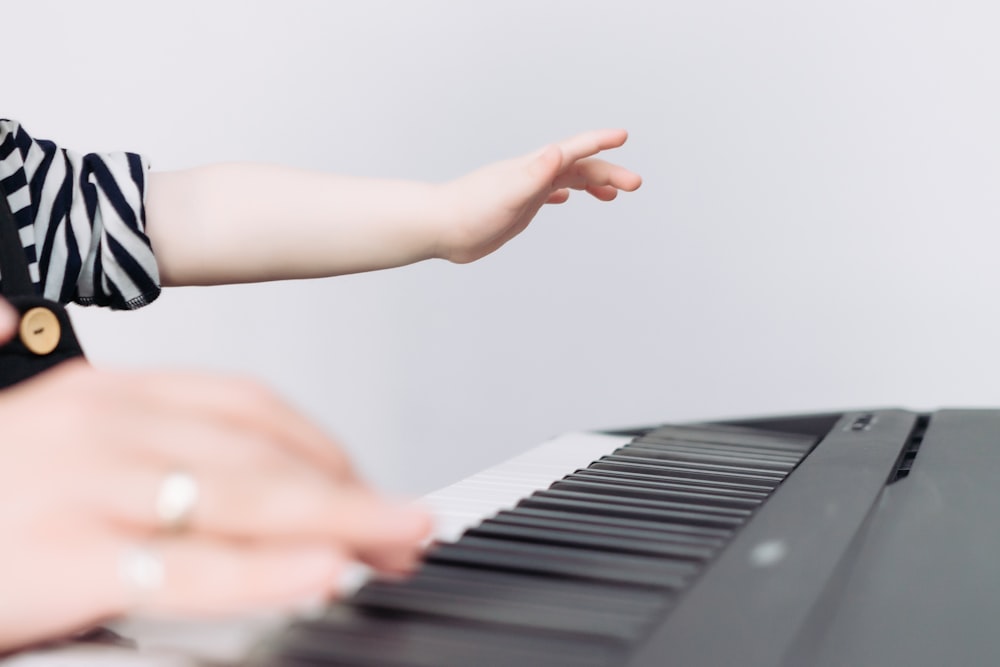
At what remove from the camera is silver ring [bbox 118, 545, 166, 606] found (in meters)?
0.28

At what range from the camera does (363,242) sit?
2.90 ft

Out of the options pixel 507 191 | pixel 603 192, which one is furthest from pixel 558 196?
pixel 507 191

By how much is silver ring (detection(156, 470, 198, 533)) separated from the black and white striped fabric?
1.97ft

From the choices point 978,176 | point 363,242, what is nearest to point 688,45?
point 978,176

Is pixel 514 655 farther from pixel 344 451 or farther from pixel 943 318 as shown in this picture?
pixel 943 318

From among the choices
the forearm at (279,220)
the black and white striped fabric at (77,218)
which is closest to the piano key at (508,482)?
the forearm at (279,220)

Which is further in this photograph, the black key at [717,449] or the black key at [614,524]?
the black key at [717,449]

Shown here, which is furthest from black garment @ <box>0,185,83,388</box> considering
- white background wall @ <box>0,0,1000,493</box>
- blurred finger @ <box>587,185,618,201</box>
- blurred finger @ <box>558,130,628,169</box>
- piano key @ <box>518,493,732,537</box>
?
white background wall @ <box>0,0,1000,493</box>

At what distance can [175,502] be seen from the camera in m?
0.29

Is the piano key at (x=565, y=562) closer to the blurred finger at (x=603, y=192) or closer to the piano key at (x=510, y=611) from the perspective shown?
the piano key at (x=510, y=611)

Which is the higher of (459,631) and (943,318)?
(943,318)

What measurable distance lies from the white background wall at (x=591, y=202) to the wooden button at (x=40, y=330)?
1.08m

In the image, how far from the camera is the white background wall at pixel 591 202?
5.02ft

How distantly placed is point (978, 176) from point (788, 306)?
0.32 meters
